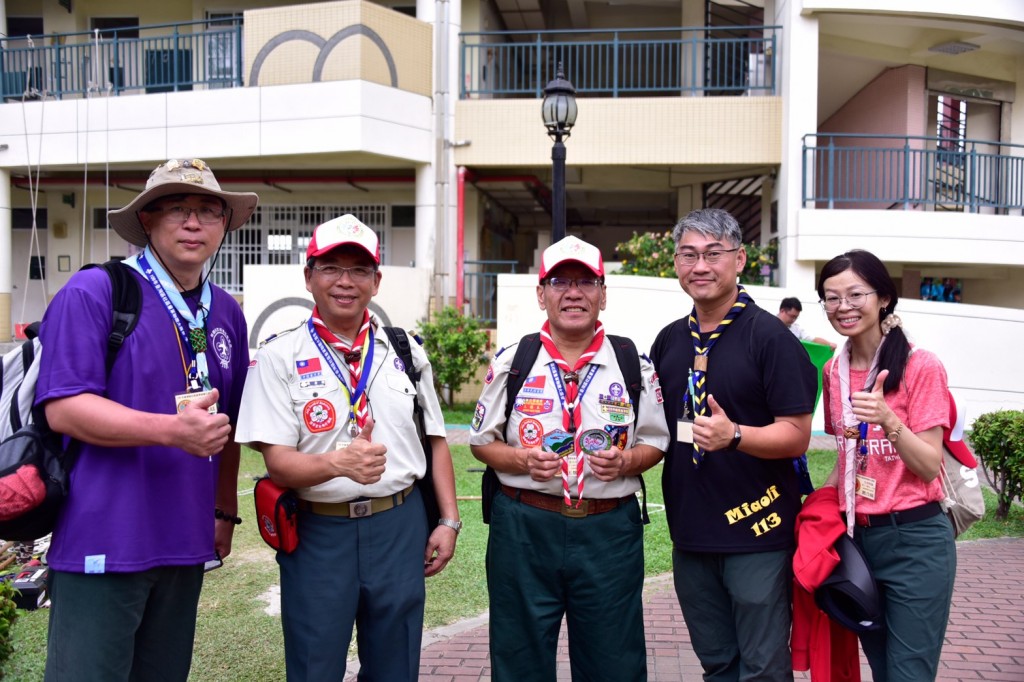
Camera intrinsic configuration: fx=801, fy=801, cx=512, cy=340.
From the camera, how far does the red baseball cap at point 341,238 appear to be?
298cm

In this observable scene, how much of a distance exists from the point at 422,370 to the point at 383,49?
11485mm

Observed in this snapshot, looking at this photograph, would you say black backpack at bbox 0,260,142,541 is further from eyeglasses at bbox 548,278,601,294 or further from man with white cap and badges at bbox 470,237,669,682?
eyeglasses at bbox 548,278,601,294

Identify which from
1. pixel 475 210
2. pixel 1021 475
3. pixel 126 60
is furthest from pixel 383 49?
pixel 1021 475

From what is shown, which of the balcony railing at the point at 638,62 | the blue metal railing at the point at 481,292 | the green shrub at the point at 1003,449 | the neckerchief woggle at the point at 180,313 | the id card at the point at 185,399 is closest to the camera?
the id card at the point at 185,399

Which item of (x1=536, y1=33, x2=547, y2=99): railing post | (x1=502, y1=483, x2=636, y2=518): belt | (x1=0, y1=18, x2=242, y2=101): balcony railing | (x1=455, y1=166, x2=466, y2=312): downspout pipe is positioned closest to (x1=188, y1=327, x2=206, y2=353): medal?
(x1=502, y1=483, x2=636, y2=518): belt

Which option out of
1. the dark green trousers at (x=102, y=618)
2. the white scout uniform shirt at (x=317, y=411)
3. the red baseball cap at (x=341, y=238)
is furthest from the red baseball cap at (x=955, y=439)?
the dark green trousers at (x=102, y=618)

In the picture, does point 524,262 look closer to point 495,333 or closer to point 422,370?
point 495,333

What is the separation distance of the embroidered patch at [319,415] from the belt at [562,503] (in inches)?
31.2

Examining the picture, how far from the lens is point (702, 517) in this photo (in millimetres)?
3145

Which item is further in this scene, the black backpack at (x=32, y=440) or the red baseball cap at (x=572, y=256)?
the red baseball cap at (x=572, y=256)

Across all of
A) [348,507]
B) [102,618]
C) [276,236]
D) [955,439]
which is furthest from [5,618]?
[276,236]

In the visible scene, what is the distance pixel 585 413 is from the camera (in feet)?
10.4

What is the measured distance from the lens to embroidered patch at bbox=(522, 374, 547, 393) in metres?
3.22

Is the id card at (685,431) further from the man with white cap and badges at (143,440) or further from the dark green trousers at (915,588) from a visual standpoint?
the man with white cap and badges at (143,440)
